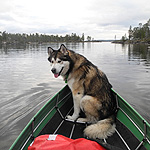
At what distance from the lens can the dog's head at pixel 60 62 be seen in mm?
3775

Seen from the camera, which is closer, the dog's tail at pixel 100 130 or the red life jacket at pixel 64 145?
the red life jacket at pixel 64 145

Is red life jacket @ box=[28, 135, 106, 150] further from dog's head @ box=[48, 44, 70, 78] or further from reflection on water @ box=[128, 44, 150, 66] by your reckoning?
reflection on water @ box=[128, 44, 150, 66]

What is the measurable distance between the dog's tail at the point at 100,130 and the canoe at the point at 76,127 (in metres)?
0.14

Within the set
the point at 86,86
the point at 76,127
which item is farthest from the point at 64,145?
the point at 86,86

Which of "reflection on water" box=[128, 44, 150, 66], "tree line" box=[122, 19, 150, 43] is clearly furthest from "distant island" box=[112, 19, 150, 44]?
"reflection on water" box=[128, 44, 150, 66]

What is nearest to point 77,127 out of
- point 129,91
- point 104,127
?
point 104,127

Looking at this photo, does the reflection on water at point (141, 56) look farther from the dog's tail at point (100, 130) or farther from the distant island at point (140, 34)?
the distant island at point (140, 34)

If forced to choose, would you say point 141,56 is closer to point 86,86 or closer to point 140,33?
point 86,86

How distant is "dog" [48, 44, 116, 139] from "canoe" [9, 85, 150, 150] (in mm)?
249

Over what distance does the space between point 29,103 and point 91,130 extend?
4.64 metres

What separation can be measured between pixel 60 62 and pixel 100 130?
2.08 meters

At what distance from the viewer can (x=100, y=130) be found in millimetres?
3146

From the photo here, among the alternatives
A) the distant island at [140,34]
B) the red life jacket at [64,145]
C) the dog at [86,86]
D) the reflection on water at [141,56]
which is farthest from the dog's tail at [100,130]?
the distant island at [140,34]

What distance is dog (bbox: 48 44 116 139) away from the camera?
372 centimetres
